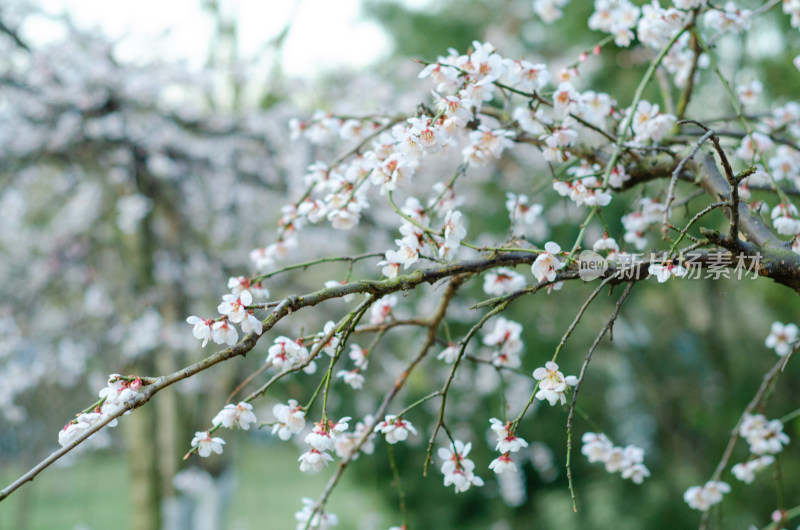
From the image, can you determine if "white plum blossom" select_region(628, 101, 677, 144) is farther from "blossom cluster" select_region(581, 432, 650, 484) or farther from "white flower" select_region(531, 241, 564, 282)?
"blossom cluster" select_region(581, 432, 650, 484)

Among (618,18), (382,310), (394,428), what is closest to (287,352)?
(394,428)

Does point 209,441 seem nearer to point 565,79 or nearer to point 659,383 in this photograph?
point 565,79

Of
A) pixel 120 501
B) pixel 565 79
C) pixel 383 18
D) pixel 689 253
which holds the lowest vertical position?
pixel 689 253

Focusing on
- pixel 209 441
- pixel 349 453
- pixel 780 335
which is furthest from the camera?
pixel 780 335

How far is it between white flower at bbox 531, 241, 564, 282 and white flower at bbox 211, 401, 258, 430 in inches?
21.5

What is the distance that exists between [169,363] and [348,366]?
3.89 ft

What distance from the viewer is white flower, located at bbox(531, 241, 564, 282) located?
3.47 ft

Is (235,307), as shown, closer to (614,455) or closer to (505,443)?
(505,443)

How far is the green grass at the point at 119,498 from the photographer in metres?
7.86

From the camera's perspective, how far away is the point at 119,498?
970 cm

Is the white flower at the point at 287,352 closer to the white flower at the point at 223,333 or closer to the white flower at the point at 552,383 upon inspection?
the white flower at the point at 223,333

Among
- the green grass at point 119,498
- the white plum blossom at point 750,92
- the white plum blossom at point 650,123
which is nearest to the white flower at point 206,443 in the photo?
the white plum blossom at point 650,123

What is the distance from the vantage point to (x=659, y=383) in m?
5.41

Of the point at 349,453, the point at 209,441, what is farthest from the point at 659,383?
the point at 209,441
